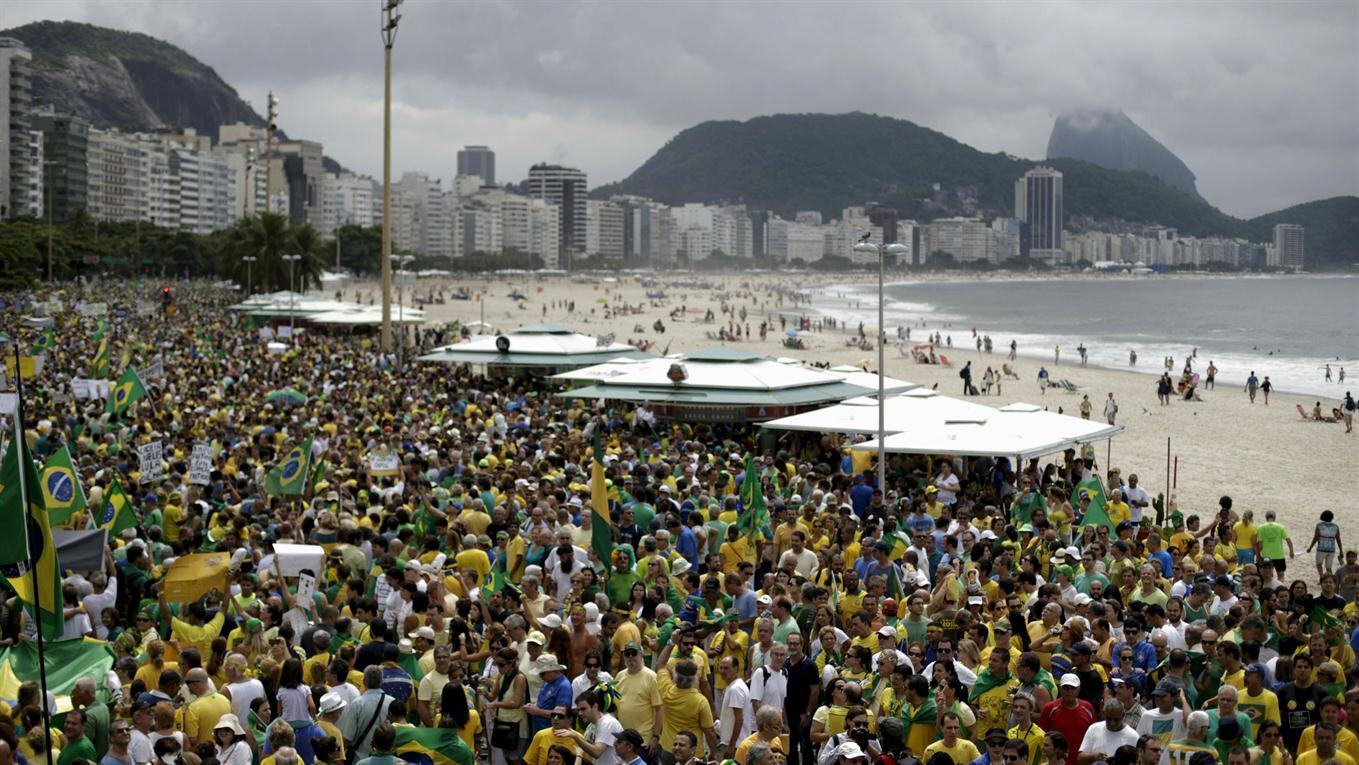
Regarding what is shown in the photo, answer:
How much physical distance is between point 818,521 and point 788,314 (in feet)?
311

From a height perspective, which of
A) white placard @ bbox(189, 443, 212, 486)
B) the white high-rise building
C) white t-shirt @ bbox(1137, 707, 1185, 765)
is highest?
the white high-rise building

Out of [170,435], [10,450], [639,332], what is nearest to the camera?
[10,450]

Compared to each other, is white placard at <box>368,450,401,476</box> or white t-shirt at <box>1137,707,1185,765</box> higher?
white placard at <box>368,450,401,476</box>

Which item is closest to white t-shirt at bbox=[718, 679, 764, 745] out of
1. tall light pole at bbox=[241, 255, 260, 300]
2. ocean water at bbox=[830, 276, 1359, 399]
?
ocean water at bbox=[830, 276, 1359, 399]

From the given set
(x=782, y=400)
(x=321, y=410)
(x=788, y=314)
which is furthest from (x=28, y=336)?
(x=788, y=314)

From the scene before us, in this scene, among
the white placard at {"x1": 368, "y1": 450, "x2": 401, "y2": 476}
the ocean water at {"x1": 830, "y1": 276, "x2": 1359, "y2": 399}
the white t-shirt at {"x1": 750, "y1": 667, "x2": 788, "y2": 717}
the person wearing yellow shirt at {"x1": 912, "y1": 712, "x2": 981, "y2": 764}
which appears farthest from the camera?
the ocean water at {"x1": 830, "y1": 276, "x2": 1359, "y2": 399}

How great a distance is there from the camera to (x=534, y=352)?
28719 mm

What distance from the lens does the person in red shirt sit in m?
6.86

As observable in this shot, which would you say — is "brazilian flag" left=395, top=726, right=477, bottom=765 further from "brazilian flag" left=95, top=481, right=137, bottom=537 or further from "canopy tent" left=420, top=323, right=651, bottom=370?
"canopy tent" left=420, top=323, right=651, bottom=370

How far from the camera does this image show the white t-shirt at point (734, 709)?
24.8 feet

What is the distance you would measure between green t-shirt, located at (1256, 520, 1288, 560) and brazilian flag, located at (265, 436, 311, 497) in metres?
9.39

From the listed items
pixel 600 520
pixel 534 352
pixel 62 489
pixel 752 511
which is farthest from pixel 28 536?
pixel 534 352

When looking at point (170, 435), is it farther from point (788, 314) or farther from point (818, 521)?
point (788, 314)

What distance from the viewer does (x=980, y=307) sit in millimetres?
142000
